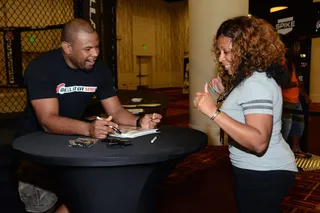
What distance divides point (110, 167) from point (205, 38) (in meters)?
→ 3.58

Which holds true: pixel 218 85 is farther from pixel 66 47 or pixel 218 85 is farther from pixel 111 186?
pixel 66 47

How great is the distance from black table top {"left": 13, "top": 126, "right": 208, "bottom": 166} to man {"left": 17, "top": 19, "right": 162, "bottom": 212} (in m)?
0.19

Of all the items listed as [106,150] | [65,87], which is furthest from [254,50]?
[65,87]

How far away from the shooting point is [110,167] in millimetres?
Result: 1343

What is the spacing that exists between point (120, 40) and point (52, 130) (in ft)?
37.2

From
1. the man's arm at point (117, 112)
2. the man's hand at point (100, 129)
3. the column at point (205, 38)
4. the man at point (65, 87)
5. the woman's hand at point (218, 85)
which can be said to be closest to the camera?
the man's hand at point (100, 129)

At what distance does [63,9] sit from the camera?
955cm

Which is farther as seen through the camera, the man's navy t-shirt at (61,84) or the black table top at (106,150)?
the man's navy t-shirt at (61,84)

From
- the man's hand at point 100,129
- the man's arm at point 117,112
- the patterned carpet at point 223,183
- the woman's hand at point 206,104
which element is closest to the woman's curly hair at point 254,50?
the woman's hand at point 206,104

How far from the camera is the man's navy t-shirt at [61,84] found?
186 cm

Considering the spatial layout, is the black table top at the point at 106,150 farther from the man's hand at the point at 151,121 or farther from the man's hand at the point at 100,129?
the man's hand at the point at 151,121

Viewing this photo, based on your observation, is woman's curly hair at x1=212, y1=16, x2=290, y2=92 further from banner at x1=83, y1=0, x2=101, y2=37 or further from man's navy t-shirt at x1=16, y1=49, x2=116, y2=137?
banner at x1=83, y1=0, x2=101, y2=37

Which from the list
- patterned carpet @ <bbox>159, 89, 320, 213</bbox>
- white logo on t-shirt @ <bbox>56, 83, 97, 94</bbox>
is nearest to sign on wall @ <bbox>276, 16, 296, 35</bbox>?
patterned carpet @ <bbox>159, 89, 320, 213</bbox>

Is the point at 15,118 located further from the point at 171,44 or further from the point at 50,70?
the point at 171,44
